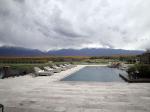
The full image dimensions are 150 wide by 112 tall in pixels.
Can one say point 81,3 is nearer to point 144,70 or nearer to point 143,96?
point 144,70

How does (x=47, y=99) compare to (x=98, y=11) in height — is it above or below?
below

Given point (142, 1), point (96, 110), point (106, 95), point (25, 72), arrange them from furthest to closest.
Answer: point (25, 72) < point (142, 1) < point (106, 95) < point (96, 110)

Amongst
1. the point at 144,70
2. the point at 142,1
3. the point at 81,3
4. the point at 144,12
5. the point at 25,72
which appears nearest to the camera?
the point at 144,70

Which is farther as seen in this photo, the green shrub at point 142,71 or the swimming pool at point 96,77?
the swimming pool at point 96,77

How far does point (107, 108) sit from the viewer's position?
5.60m

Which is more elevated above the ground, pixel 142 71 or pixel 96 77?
pixel 142 71

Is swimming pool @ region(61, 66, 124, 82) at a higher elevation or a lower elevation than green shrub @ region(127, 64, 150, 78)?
lower

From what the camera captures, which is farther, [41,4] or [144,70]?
[41,4]

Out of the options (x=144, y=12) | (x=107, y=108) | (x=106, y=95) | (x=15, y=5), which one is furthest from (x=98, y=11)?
(x=107, y=108)

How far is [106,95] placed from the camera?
7.24 meters

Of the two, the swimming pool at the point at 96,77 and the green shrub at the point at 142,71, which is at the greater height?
the green shrub at the point at 142,71

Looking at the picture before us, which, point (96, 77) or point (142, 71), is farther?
point (96, 77)

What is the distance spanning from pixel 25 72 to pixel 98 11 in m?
8.54

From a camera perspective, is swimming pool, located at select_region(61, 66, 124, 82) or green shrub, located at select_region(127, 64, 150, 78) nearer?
green shrub, located at select_region(127, 64, 150, 78)
